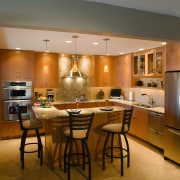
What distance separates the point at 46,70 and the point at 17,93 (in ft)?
3.83

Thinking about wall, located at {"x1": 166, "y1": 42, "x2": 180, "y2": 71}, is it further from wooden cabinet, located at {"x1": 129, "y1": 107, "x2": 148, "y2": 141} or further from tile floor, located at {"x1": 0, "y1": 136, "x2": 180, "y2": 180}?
tile floor, located at {"x1": 0, "y1": 136, "x2": 180, "y2": 180}

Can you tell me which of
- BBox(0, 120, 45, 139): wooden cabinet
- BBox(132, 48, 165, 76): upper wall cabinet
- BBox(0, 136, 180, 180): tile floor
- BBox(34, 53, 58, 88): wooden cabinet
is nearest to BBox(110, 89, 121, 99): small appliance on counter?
BBox(132, 48, 165, 76): upper wall cabinet

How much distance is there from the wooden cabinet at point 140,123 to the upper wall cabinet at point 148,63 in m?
1.07

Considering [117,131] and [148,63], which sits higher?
[148,63]

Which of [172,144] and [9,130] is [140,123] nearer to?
[172,144]

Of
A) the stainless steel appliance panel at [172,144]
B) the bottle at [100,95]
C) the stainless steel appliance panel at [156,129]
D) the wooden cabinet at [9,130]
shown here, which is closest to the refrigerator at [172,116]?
the stainless steel appliance panel at [172,144]

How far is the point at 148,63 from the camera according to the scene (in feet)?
18.4

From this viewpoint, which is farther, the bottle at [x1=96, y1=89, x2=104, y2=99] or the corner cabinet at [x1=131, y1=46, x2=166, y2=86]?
the bottle at [x1=96, y1=89, x2=104, y2=99]

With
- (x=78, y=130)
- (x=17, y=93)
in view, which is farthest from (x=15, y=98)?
(x=78, y=130)

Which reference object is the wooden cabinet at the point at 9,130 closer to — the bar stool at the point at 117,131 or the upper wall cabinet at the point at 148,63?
the bar stool at the point at 117,131

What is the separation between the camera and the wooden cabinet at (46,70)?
619 cm

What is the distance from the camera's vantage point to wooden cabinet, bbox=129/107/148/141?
508 cm

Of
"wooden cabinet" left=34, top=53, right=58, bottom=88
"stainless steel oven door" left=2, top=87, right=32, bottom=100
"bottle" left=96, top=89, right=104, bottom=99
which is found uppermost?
"wooden cabinet" left=34, top=53, right=58, bottom=88

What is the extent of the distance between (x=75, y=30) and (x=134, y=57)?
3.97 m
